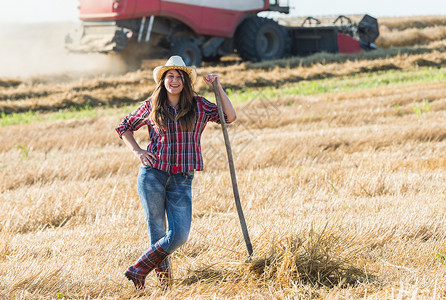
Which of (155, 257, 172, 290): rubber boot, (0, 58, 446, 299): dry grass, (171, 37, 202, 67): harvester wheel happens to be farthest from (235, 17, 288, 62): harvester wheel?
(155, 257, 172, 290): rubber boot

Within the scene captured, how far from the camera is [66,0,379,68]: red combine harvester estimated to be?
1606 cm

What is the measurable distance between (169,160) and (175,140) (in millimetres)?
123

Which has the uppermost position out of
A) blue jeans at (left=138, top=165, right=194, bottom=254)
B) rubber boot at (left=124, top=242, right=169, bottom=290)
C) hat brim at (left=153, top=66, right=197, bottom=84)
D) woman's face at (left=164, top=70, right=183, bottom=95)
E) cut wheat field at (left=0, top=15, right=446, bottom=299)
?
hat brim at (left=153, top=66, right=197, bottom=84)

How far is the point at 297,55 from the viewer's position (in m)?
20.8

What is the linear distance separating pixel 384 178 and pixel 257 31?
1422cm

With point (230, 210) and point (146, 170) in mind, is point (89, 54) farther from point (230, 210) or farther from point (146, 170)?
point (146, 170)

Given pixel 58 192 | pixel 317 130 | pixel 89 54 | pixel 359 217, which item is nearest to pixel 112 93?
pixel 89 54

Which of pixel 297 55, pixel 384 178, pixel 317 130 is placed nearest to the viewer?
pixel 384 178

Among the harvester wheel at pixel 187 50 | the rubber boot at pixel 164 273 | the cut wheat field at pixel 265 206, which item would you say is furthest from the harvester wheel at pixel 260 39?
the rubber boot at pixel 164 273

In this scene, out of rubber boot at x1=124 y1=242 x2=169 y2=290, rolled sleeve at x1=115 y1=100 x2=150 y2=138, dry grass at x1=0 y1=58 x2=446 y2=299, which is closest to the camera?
dry grass at x1=0 y1=58 x2=446 y2=299

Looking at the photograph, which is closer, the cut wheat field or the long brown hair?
the cut wheat field

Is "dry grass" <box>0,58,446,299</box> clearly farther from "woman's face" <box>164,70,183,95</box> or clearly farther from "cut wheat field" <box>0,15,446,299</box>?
"woman's face" <box>164,70,183,95</box>

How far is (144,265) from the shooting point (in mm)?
3225

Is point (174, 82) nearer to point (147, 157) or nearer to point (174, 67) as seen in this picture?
point (174, 67)
